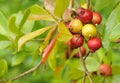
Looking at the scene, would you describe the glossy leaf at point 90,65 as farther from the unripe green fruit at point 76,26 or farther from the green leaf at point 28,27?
the unripe green fruit at point 76,26

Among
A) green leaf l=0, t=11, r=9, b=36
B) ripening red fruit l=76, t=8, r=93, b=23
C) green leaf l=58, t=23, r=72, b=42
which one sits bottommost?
green leaf l=0, t=11, r=9, b=36

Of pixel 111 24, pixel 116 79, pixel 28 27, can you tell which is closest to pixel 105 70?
pixel 116 79

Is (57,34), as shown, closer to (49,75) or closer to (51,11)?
(51,11)

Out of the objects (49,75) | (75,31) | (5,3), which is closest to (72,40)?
(75,31)

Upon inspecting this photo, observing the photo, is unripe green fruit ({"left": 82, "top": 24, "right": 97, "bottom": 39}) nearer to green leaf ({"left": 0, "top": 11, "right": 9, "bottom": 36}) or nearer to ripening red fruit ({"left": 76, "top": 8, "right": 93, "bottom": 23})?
ripening red fruit ({"left": 76, "top": 8, "right": 93, "bottom": 23})

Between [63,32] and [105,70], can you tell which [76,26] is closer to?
[63,32]

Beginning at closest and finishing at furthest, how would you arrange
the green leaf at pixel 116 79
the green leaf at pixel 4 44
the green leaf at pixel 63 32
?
the green leaf at pixel 63 32
the green leaf at pixel 116 79
the green leaf at pixel 4 44

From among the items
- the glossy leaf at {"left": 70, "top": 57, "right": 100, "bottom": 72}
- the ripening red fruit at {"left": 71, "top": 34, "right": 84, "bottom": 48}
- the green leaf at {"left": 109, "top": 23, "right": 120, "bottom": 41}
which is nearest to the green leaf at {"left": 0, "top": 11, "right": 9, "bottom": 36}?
the glossy leaf at {"left": 70, "top": 57, "right": 100, "bottom": 72}

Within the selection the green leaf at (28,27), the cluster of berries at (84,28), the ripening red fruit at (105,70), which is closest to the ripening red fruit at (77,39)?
the cluster of berries at (84,28)
